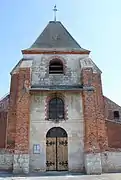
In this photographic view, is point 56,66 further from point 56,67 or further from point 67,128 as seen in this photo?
point 67,128

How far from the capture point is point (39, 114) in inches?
623

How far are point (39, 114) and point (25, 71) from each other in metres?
3.18

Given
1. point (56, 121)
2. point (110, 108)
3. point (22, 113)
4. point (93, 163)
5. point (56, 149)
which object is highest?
point (110, 108)

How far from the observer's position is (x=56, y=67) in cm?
1784

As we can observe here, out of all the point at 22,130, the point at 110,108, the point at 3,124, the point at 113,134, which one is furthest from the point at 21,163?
the point at 110,108

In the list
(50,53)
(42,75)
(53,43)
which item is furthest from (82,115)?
(53,43)

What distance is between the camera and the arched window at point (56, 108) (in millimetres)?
16000

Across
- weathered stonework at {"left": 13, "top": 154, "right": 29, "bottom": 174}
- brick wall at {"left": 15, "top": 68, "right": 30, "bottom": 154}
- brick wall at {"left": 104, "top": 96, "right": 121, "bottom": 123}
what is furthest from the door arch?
brick wall at {"left": 104, "top": 96, "right": 121, "bottom": 123}

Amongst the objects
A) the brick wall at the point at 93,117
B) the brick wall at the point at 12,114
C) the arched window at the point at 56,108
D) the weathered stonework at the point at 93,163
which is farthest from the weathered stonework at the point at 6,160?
the brick wall at the point at 93,117

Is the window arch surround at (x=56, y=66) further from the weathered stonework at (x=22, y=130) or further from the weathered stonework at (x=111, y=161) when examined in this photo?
the weathered stonework at (x=111, y=161)

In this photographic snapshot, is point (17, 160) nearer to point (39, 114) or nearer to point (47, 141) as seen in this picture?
point (47, 141)

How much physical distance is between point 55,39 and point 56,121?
791cm

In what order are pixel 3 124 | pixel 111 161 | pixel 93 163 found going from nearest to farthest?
pixel 93 163 → pixel 111 161 → pixel 3 124

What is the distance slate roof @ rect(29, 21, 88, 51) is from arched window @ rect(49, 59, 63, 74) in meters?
1.24
